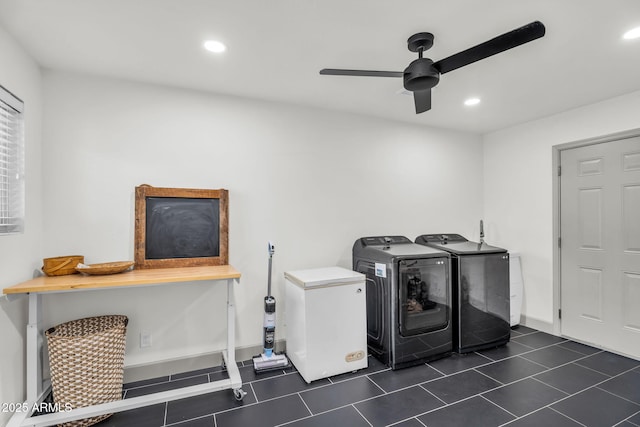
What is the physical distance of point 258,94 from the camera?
2945 millimetres

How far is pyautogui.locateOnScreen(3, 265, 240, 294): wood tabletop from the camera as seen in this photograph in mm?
1862

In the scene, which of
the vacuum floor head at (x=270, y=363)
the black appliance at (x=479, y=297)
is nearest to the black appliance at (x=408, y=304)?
the black appliance at (x=479, y=297)

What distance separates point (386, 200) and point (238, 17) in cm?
242

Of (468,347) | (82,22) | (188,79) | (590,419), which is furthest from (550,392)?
(82,22)

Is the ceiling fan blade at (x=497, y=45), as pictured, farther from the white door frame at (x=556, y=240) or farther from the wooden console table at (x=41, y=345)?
the white door frame at (x=556, y=240)

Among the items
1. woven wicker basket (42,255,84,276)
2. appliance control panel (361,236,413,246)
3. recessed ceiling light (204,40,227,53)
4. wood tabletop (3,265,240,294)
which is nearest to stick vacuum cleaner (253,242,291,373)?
wood tabletop (3,265,240,294)

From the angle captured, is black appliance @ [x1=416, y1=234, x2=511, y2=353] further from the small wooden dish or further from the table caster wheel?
the small wooden dish

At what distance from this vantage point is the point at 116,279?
2055 mm

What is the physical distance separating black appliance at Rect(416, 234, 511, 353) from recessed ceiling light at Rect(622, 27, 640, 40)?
1895mm

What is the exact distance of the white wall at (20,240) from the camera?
1879mm

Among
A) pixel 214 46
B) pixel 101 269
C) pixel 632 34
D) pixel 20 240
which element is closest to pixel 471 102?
Result: pixel 632 34

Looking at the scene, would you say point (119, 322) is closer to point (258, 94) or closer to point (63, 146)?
point (63, 146)

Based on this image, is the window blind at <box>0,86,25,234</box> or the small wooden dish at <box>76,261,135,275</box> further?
the small wooden dish at <box>76,261,135,275</box>

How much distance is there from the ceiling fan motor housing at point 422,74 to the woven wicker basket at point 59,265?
2590 millimetres
